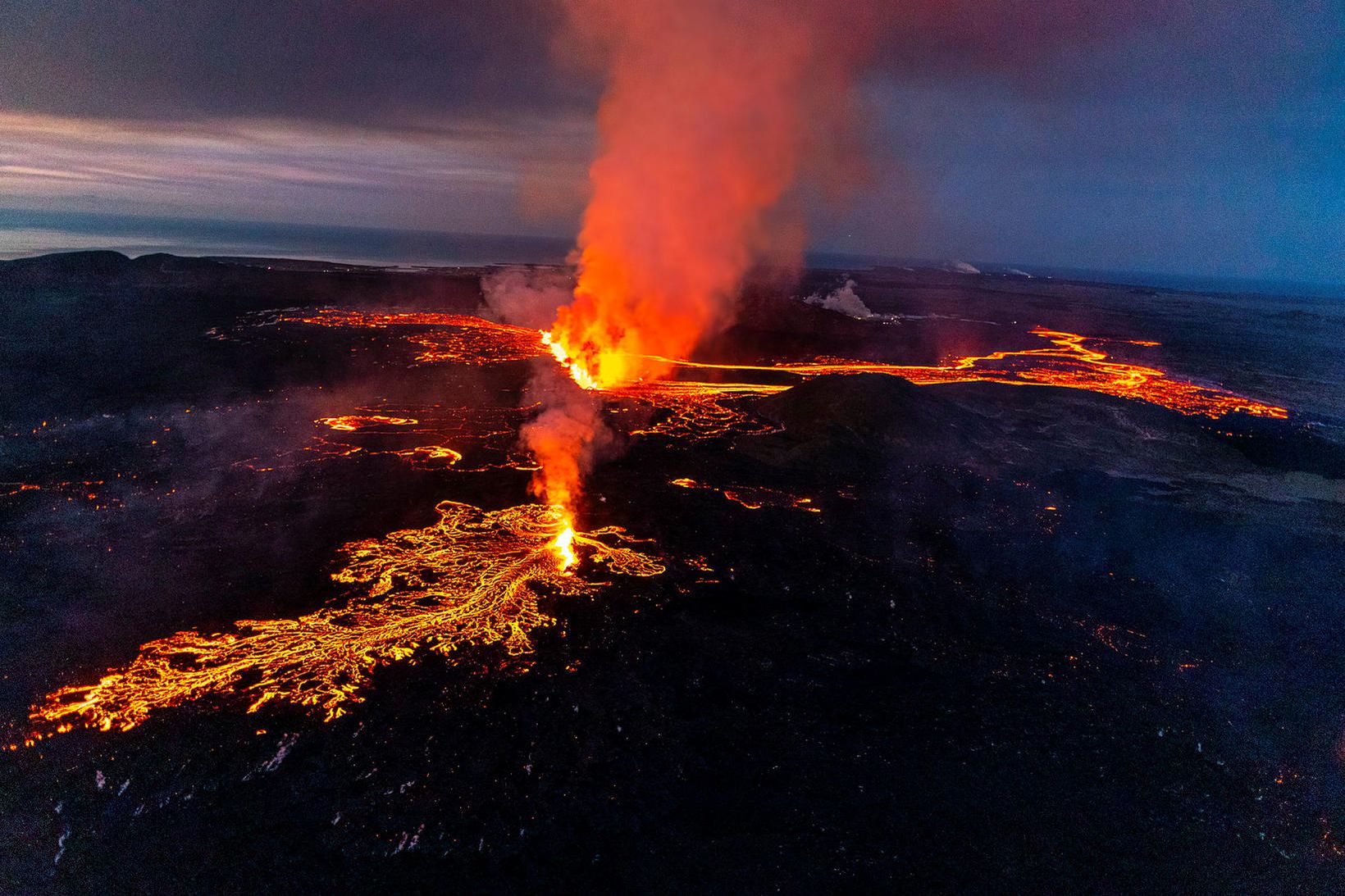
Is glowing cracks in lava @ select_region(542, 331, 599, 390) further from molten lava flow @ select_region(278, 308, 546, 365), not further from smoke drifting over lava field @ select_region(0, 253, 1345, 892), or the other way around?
smoke drifting over lava field @ select_region(0, 253, 1345, 892)

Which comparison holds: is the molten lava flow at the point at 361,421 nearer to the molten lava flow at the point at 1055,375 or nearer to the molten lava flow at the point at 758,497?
the molten lava flow at the point at 758,497

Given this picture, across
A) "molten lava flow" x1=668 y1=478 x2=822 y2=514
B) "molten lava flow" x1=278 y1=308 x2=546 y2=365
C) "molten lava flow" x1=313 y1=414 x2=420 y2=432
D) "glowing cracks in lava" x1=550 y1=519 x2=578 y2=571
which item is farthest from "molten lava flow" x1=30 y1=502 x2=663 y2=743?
"molten lava flow" x1=278 y1=308 x2=546 y2=365

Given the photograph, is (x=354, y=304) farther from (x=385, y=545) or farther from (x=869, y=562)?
(x=869, y=562)

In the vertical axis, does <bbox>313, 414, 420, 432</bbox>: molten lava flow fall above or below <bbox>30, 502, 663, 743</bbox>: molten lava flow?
above

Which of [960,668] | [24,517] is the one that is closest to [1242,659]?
[960,668]

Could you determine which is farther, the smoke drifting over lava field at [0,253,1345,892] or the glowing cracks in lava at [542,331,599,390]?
the glowing cracks in lava at [542,331,599,390]
